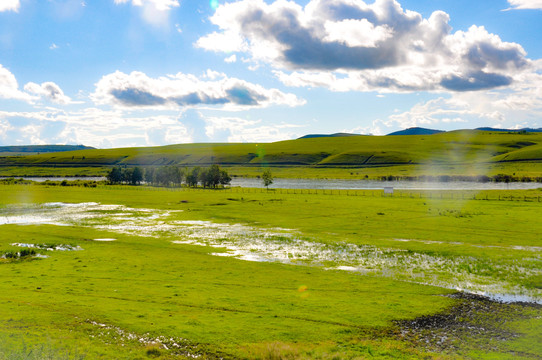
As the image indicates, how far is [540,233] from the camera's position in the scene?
161 feet

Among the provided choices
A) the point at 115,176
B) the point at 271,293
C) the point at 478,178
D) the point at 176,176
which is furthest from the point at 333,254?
the point at 115,176

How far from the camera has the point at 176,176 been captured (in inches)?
7156

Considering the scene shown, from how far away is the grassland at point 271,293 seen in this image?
18172 millimetres

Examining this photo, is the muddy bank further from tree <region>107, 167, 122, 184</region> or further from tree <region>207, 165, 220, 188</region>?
tree <region>107, 167, 122, 184</region>

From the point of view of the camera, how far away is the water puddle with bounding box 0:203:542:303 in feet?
96.3

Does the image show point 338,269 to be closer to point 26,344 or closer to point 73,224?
point 26,344

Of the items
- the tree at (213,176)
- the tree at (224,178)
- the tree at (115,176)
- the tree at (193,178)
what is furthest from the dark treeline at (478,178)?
the tree at (115,176)

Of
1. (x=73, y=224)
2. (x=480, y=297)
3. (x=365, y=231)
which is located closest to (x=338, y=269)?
(x=480, y=297)

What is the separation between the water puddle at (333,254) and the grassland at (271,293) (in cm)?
24

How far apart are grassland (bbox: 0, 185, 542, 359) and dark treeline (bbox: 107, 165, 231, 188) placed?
367 feet

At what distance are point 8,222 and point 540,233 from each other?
73.7 meters

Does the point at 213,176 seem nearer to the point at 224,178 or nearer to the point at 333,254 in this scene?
the point at 224,178

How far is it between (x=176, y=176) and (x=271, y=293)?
6361 inches

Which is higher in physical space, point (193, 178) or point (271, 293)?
point (193, 178)
